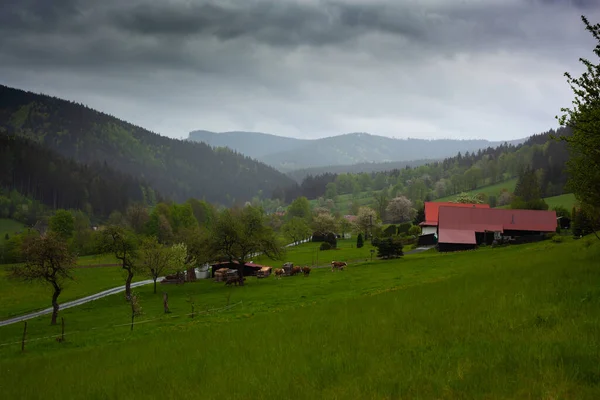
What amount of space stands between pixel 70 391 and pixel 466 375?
1203 cm

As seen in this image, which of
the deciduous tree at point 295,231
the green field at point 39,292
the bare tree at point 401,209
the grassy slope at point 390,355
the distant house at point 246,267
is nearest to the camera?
the grassy slope at point 390,355

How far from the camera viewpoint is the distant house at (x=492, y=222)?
9300 centimetres

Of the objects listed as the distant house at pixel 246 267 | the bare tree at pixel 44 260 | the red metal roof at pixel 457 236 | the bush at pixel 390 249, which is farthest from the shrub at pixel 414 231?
the bare tree at pixel 44 260

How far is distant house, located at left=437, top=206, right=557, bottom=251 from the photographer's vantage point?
305ft

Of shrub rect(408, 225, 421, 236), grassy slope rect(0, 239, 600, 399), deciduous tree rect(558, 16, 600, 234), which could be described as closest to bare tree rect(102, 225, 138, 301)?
grassy slope rect(0, 239, 600, 399)

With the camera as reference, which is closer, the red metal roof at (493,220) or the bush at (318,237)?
the red metal roof at (493,220)

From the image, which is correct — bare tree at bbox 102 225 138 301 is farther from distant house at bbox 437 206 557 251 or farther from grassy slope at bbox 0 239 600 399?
distant house at bbox 437 206 557 251

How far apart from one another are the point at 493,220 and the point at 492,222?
2.00 ft

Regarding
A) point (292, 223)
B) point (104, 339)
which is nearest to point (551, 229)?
point (292, 223)

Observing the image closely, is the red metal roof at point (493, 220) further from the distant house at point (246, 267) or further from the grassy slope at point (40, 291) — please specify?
the grassy slope at point (40, 291)

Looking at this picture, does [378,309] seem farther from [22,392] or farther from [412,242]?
[412,242]

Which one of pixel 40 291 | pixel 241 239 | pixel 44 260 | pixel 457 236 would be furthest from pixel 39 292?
pixel 457 236

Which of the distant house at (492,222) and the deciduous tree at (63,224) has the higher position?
the distant house at (492,222)

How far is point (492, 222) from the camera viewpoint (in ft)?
309
